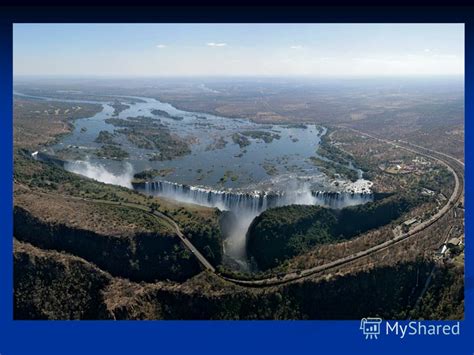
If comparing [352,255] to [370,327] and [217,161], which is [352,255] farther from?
[217,161]

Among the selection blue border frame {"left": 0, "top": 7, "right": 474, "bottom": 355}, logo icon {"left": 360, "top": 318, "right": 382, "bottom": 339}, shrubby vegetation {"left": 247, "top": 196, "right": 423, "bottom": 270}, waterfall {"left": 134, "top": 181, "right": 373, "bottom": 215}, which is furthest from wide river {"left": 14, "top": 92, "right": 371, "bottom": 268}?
logo icon {"left": 360, "top": 318, "right": 382, "bottom": 339}

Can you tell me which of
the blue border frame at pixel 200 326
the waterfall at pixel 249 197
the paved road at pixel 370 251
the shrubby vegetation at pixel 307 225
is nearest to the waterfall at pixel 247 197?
the waterfall at pixel 249 197

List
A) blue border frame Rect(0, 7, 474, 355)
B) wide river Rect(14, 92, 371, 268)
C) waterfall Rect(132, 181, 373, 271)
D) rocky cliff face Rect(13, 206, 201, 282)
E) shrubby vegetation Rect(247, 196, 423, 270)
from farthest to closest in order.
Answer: wide river Rect(14, 92, 371, 268), waterfall Rect(132, 181, 373, 271), shrubby vegetation Rect(247, 196, 423, 270), rocky cliff face Rect(13, 206, 201, 282), blue border frame Rect(0, 7, 474, 355)

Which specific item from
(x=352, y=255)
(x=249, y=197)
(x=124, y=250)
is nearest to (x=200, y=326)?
(x=124, y=250)

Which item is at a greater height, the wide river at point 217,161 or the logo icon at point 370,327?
the wide river at point 217,161

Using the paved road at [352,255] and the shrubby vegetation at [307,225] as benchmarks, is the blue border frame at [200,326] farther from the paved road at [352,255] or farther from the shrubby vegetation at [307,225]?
the shrubby vegetation at [307,225]

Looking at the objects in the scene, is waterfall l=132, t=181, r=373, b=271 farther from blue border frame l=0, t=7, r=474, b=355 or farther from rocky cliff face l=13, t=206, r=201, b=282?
blue border frame l=0, t=7, r=474, b=355
